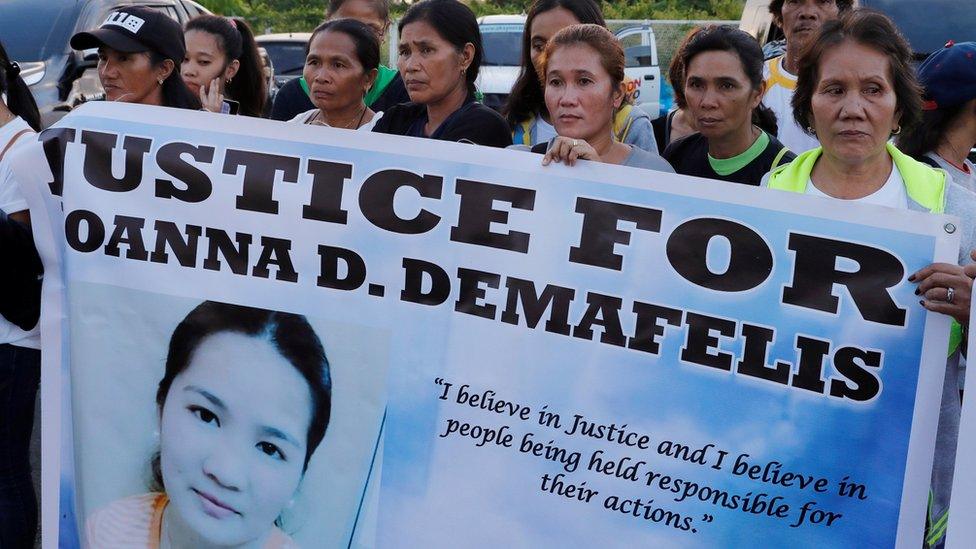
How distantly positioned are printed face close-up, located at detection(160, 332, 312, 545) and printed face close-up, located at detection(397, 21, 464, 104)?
4.55ft

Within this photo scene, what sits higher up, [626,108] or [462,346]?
[626,108]

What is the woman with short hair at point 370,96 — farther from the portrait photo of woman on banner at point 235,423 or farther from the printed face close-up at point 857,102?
the printed face close-up at point 857,102

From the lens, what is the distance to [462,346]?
2.93m

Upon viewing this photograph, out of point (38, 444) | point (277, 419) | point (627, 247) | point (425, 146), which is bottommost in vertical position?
point (38, 444)

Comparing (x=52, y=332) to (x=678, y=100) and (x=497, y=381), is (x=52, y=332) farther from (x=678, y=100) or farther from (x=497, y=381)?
(x=678, y=100)

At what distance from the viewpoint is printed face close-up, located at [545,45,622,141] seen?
3475 millimetres

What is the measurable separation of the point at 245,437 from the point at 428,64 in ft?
5.36

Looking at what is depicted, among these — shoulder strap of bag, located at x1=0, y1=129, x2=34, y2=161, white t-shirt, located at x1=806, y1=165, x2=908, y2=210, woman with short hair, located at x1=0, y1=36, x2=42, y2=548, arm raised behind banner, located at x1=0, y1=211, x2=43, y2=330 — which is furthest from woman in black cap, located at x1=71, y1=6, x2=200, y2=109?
white t-shirt, located at x1=806, y1=165, x2=908, y2=210

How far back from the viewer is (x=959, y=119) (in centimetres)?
378

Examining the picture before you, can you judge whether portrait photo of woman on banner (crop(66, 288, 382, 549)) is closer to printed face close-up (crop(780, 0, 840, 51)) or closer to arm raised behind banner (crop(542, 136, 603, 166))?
arm raised behind banner (crop(542, 136, 603, 166))

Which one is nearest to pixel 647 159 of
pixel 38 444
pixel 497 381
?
pixel 497 381

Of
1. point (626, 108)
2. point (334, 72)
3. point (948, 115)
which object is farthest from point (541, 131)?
point (948, 115)

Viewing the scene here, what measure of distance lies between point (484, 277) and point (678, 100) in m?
2.10

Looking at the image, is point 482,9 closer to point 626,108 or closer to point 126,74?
point 626,108
